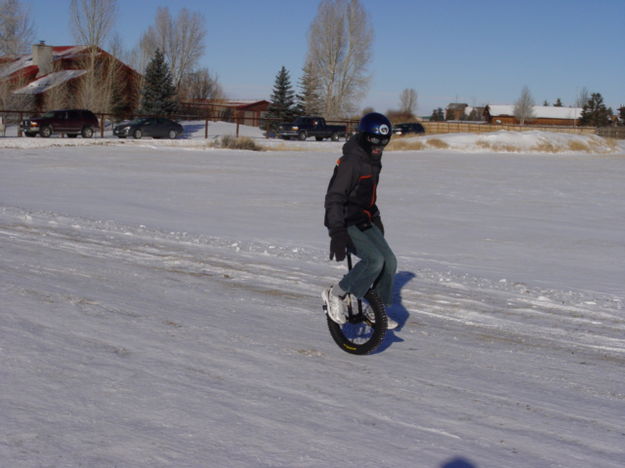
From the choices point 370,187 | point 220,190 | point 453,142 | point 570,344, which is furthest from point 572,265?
point 453,142

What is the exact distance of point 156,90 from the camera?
63.2 m

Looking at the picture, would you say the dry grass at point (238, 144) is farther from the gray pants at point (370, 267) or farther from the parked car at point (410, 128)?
the gray pants at point (370, 267)

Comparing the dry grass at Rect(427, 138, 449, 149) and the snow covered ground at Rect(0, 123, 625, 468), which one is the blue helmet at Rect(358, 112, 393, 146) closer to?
the snow covered ground at Rect(0, 123, 625, 468)

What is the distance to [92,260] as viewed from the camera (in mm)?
9258

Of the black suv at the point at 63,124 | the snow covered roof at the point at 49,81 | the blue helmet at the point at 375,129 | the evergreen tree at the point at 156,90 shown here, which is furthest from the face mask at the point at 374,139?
the evergreen tree at the point at 156,90

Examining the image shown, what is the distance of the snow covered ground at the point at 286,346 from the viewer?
4031 millimetres

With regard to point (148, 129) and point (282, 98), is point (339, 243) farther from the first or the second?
point (282, 98)

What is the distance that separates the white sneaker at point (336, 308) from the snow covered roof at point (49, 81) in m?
55.9

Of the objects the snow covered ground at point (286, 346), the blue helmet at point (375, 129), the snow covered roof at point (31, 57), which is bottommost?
the snow covered ground at point (286, 346)

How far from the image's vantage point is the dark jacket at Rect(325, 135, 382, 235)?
559 cm

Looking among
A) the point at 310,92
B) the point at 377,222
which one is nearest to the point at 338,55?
the point at 310,92

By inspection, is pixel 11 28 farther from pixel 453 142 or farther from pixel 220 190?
pixel 220 190

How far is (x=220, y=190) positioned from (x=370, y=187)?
1476cm

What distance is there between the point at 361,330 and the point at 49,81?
5943 centimetres
